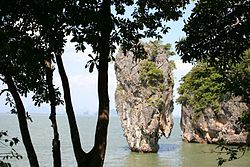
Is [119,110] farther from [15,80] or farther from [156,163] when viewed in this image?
[15,80]

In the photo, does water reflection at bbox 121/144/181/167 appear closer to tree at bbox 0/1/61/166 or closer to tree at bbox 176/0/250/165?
tree at bbox 0/1/61/166

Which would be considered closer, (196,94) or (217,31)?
(217,31)

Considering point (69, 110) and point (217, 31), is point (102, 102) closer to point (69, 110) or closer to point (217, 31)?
point (69, 110)

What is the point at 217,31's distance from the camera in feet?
11.3

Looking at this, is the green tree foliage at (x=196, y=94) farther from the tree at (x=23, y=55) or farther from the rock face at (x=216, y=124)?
the tree at (x=23, y=55)

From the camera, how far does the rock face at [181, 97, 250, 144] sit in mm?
33362

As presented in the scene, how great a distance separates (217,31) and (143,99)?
26677mm

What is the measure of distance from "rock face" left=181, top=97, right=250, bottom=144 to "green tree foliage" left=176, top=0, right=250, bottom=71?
94.3 feet

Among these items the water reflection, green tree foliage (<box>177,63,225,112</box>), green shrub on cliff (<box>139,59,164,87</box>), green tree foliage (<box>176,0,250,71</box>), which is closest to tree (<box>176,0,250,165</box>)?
green tree foliage (<box>176,0,250,71</box>)

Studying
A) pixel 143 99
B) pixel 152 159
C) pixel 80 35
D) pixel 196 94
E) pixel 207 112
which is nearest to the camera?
pixel 80 35

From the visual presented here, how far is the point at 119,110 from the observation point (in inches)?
1247

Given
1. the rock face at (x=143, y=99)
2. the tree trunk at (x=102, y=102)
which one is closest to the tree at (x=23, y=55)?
the tree trunk at (x=102, y=102)

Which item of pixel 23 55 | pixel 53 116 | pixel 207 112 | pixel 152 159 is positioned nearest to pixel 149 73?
pixel 152 159

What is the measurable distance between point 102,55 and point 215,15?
105 cm
